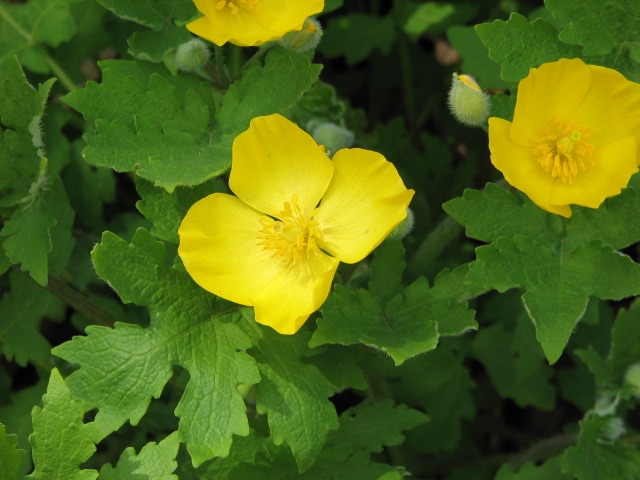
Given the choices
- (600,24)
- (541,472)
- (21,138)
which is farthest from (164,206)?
(541,472)

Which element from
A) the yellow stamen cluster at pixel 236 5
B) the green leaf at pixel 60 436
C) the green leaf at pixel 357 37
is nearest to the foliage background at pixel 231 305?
the green leaf at pixel 60 436

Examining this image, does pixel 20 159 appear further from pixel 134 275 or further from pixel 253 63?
pixel 253 63

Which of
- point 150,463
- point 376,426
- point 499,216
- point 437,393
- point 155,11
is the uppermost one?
point 155,11

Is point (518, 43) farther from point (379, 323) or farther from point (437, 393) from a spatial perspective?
point (437, 393)

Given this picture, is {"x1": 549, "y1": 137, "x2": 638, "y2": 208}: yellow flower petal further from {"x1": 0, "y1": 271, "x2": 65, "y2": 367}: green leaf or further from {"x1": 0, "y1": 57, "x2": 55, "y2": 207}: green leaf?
{"x1": 0, "y1": 271, "x2": 65, "y2": 367}: green leaf

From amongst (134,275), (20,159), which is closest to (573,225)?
(134,275)
